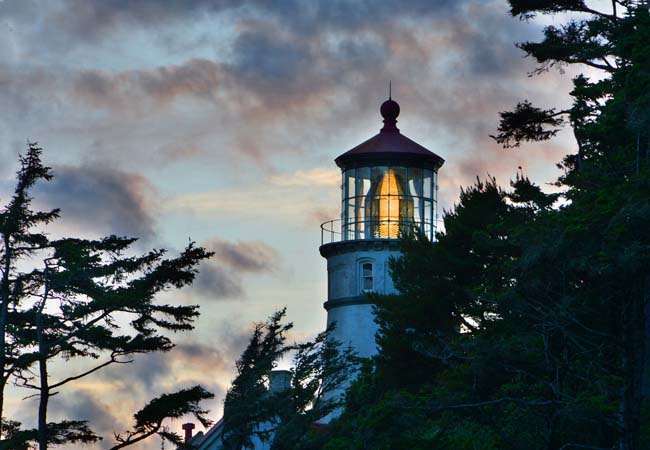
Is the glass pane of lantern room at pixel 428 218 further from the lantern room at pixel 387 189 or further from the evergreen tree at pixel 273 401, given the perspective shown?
the evergreen tree at pixel 273 401

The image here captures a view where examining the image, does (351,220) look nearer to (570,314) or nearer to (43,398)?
(43,398)

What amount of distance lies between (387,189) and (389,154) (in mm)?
1201

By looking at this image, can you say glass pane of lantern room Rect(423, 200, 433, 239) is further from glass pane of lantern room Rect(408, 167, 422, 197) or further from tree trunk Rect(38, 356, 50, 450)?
tree trunk Rect(38, 356, 50, 450)

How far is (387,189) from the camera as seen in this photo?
52.5m

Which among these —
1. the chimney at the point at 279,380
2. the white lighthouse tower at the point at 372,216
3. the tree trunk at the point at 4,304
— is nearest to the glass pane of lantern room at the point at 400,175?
the white lighthouse tower at the point at 372,216

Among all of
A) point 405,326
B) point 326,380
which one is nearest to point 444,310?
point 405,326

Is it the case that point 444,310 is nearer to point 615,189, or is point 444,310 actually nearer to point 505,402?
point 505,402

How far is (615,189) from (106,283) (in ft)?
43.6

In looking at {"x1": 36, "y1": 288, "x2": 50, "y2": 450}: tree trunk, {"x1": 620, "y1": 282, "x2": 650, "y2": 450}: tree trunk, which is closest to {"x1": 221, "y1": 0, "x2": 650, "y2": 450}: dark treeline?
{"x1": 620, "y1": 282, "x2": 650, "y2": 450}: tree trunk

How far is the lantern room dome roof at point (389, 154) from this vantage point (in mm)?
→ 52562

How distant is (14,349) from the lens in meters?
34.8

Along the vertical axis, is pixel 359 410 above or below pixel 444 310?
below

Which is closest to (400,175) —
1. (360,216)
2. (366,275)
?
(360,216)

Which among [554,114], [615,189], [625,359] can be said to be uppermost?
[554,114]
